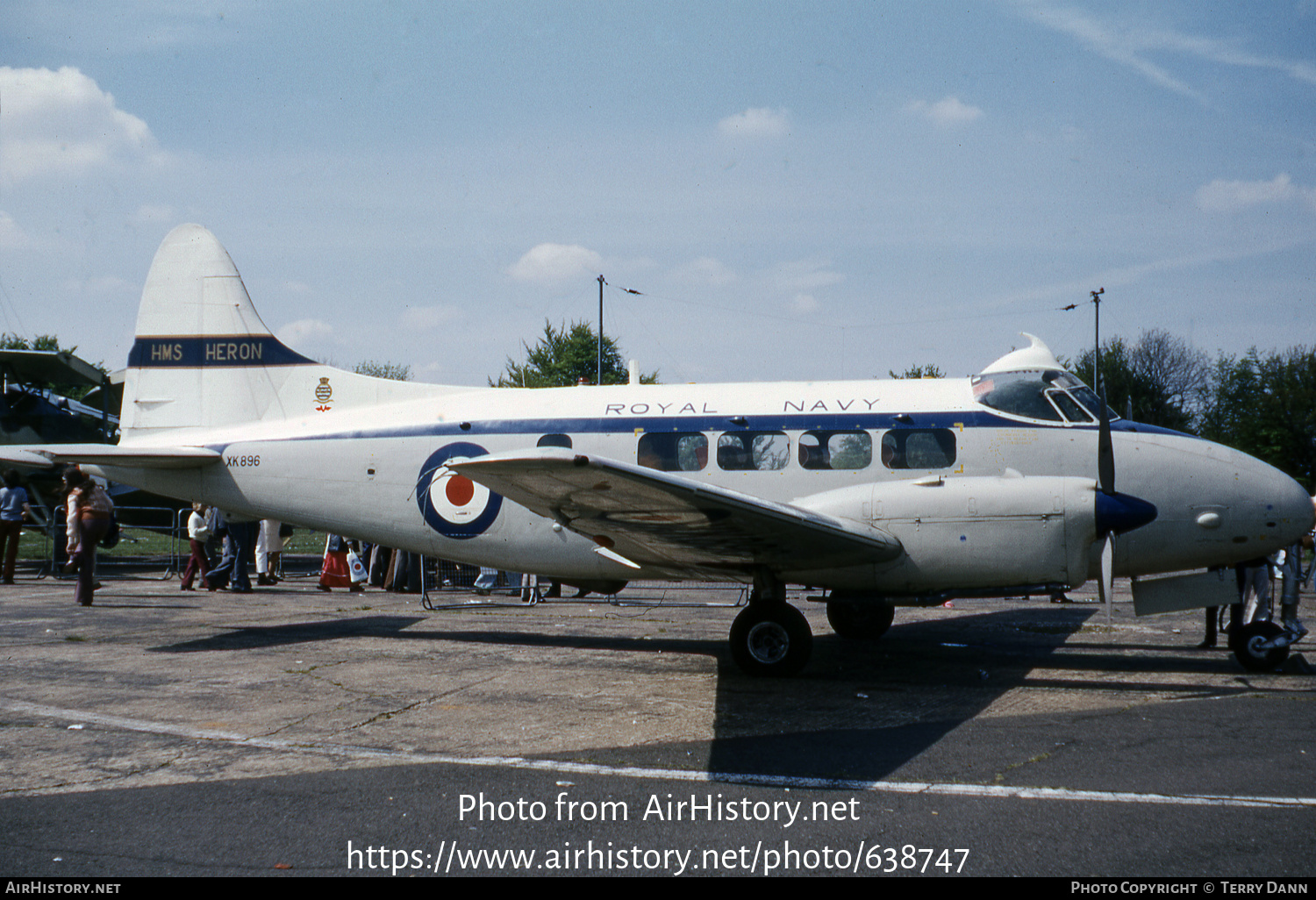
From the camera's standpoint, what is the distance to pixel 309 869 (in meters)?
4.21

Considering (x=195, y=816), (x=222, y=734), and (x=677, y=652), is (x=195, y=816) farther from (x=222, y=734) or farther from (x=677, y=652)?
(x=677, y=652)

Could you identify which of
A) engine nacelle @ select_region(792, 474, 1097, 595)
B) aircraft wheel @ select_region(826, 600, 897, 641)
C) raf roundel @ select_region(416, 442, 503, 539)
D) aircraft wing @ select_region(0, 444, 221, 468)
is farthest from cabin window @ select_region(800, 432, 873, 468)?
aircraft wing @ select_region(0, 444, 221, 468)

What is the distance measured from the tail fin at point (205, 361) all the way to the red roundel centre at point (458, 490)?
2.07m

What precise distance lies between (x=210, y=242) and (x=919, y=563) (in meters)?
10.4

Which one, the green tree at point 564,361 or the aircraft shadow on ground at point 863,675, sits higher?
the green tree at point 564,361

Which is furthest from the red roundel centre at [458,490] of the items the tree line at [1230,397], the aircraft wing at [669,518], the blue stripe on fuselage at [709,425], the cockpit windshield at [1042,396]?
the tree line at [1230,397]

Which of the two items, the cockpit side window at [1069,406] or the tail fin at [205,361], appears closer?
the cockpit side window at [1069,406]

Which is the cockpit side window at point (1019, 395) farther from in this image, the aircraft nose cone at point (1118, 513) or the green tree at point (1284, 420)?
the green tree at point (1284, 420)

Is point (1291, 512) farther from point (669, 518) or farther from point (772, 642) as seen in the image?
point (669, 518)

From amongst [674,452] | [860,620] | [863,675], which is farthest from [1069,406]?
[674,452]

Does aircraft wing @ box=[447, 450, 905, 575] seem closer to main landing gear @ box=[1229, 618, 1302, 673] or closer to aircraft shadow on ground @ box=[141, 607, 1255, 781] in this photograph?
aircraft shadow on ground @ box=[141, 607, 1255, 781]

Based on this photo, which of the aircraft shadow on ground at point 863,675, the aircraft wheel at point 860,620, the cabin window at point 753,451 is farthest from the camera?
the aircraft wheel at point 860,620

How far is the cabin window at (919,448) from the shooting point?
31.0ft
